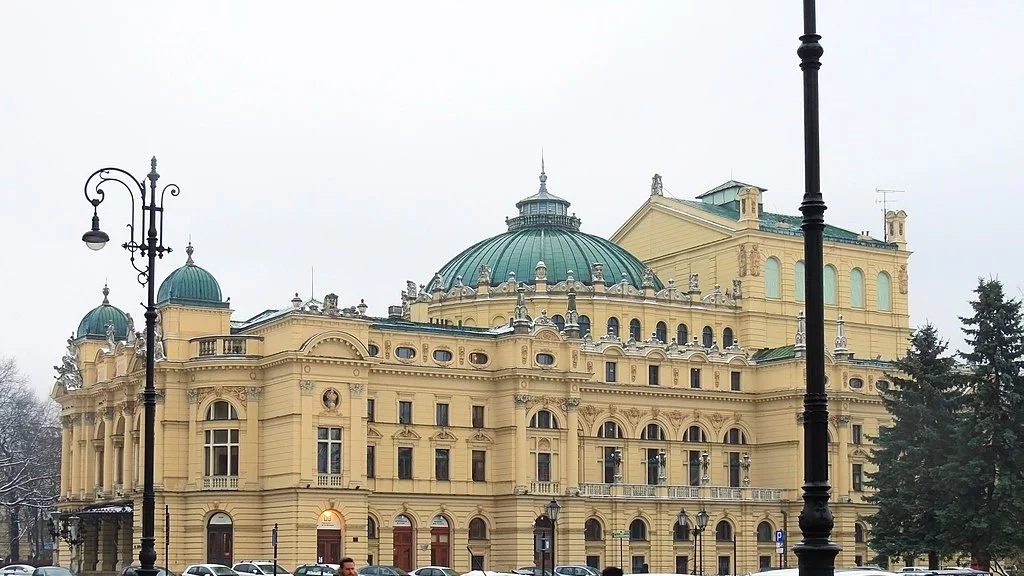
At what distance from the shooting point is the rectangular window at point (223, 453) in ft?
276

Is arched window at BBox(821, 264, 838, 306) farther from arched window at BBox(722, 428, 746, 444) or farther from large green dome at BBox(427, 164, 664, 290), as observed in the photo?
arched window at BBox(722, 428, 746, 444)

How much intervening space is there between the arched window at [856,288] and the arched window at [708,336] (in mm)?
11259

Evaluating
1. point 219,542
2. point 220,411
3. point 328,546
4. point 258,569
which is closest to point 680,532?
point 328,546

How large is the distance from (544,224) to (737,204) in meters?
13.7

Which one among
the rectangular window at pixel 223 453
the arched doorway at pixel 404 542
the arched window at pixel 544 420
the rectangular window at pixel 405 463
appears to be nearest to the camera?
the rectangular window at pixel 223 453

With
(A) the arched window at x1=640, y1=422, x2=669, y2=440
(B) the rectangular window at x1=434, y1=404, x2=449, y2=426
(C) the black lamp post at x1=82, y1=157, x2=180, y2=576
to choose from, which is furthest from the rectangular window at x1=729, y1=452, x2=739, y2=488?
(C) the black lamp post at x1=82, y1=157, x2=180, y2=576

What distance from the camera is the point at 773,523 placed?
9606 cm

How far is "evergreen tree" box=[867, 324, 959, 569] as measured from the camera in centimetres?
7181

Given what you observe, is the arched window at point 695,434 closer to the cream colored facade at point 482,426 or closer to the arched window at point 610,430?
the cream colored facade at point 482,426

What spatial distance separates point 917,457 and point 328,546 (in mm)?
29705

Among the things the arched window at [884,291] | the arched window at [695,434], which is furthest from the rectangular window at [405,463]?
the arched window at [884,291]

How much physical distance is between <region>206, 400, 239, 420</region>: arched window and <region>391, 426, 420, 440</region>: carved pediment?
8.78 metres

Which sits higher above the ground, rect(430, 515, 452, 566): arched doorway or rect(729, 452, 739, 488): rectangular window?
rect(729, 452, 739, 488): rectangular window

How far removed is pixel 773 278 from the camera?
348ft
